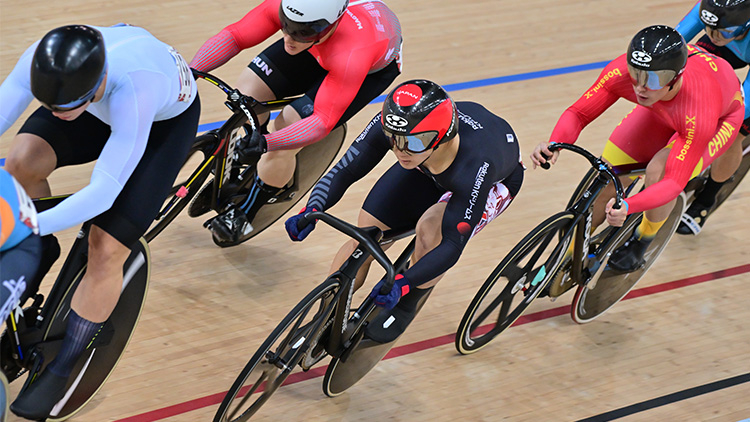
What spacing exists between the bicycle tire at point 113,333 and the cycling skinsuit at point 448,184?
0.63 m

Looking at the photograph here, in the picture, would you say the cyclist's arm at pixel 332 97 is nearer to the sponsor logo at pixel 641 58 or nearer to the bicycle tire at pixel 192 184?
the bicycle tire at pixel 192 184

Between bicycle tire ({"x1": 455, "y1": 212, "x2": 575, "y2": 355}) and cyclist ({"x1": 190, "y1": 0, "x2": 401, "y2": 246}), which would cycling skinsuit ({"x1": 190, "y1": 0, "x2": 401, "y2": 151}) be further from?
bicycle tire ({"x1": 455, "y1": 212, "x2": 575, "y2": 355})

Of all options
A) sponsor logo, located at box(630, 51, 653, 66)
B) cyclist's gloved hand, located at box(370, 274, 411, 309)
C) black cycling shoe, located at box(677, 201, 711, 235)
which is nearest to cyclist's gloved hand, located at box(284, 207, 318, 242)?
cyclist's gloved hand, located at box(370, 274, 411, 309)

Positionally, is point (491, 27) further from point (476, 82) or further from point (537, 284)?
point (537, 284)

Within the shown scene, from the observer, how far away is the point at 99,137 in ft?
9.39

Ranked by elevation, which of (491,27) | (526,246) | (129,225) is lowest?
(491,27)

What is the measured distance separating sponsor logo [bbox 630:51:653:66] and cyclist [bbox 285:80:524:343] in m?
0.53

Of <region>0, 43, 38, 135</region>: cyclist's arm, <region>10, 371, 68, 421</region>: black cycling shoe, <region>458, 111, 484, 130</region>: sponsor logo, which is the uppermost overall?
<region>0, 43, 38, 135</region>: cyclist's arm

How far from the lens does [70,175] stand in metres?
4.36

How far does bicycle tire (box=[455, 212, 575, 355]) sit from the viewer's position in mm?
3332

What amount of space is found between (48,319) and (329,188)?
1.01 metres

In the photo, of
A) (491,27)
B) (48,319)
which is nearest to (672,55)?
(48,319)

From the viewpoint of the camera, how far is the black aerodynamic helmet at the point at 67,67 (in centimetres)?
221

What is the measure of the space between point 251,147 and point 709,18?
6.98ft
